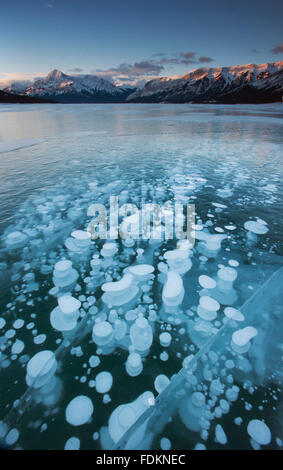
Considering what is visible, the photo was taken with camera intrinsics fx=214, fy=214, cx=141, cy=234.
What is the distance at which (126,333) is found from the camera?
99.2 inches

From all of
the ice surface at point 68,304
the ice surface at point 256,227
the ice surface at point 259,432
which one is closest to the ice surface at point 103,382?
the ice surface at point 68,304

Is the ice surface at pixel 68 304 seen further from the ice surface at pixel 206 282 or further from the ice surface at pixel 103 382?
the ice surface at pixel 206 282

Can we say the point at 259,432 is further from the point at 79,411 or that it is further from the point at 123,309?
the point at 123,309

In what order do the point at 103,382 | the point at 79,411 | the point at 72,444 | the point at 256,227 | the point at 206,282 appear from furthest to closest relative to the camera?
the point at 256,227 → the point at 206,282 → the point at 103,382 → the point at 79,411 → the point at 72,444

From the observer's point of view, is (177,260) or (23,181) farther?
(23,181)

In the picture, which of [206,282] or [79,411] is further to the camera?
[206,282]

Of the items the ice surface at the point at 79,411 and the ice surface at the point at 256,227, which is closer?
the ice surface at the point at 79,411

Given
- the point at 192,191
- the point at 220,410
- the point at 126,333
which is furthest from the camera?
the point at 192,191

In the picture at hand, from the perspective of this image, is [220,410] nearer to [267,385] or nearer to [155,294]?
[267,385]

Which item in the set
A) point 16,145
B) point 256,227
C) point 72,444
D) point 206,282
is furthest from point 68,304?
point 16,145

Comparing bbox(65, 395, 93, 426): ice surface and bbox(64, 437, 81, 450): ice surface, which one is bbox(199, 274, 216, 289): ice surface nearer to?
bbox(65, 395, 93, 426): ice surface

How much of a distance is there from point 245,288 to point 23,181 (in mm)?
7123
